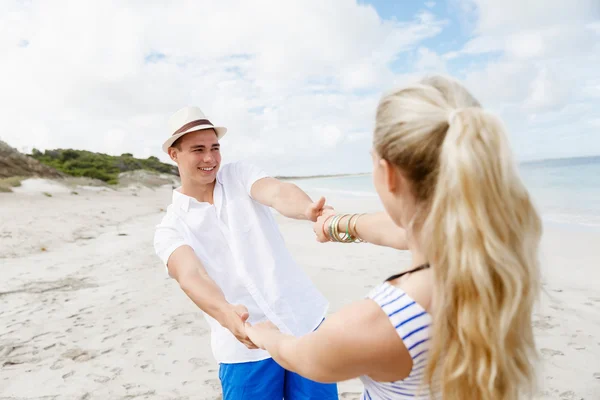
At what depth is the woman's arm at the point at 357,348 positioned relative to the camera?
123 cm

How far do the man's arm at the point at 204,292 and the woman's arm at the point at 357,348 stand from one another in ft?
2.99

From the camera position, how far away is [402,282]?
1328 millimetres

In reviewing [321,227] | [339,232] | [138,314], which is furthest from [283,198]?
[138,314]

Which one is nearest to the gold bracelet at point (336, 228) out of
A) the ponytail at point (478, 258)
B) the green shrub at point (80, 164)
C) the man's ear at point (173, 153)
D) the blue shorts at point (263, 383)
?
the blue shorts at point (263, 383)

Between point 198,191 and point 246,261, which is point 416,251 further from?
point 198,191

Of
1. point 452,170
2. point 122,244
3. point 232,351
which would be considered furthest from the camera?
point 122,244

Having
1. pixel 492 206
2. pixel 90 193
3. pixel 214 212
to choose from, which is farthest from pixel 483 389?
pixel 90 193

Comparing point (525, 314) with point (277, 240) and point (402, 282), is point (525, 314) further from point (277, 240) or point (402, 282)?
point (277, 240)

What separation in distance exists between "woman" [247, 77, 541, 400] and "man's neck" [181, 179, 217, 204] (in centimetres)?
162

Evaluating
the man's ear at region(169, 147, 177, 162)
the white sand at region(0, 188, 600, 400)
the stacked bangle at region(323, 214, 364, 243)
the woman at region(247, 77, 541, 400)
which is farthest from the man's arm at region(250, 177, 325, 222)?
the woman at region(247, 77, 541, 400)

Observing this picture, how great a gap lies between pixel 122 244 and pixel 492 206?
10.6m

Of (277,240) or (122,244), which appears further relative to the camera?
(122,244)

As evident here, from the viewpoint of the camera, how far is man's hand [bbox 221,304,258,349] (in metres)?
2.17

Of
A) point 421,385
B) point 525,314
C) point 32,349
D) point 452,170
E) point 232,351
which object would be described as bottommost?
point 32,349
